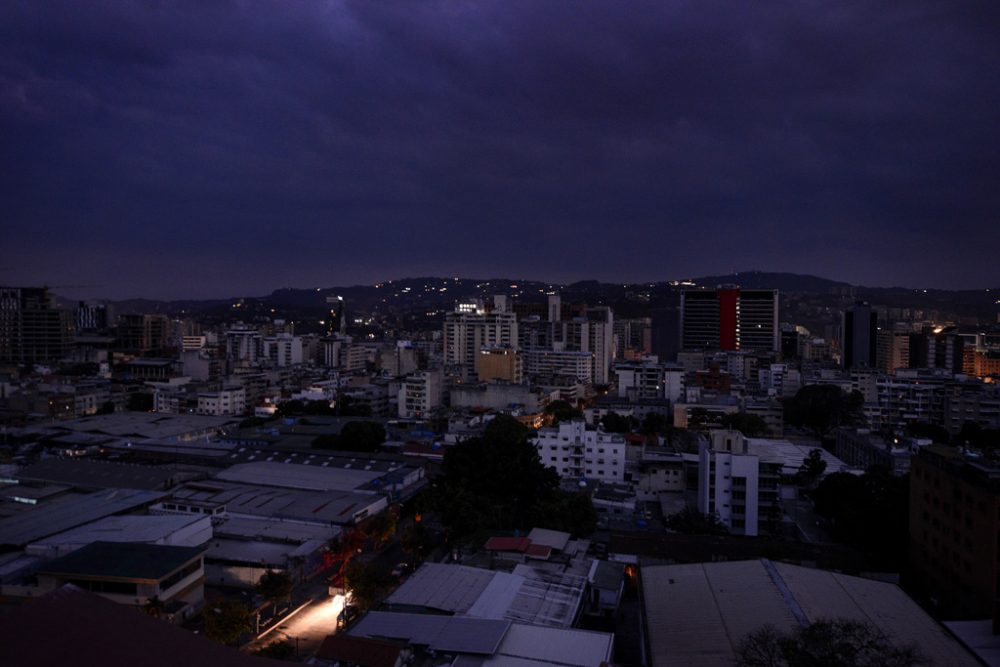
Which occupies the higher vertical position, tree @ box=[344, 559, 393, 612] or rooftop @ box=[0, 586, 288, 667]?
rooftop @ box=[0, 586, 288, 667]

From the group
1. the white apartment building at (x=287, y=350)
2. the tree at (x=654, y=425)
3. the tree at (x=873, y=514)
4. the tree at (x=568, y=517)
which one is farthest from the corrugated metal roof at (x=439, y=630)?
the white apartment building at (x=287, y=350)

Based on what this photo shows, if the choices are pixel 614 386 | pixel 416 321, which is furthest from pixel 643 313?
pixel 614 386

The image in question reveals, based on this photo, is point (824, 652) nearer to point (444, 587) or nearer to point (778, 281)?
point (444, 587)

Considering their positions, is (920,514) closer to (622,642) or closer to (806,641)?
(622,642)

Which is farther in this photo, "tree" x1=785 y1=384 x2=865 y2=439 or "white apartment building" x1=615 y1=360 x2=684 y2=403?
"white apartment building" x1=615 y1=360 x2=684 y2=403

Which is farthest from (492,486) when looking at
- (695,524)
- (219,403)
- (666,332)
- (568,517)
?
(666,332)

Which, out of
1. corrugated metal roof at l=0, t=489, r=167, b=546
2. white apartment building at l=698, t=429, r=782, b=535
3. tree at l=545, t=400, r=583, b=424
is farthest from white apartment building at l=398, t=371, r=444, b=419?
white apartment building at l=698, t=429, r=782, b=535

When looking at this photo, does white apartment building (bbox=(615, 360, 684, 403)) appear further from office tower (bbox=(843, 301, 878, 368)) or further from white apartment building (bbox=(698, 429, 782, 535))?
office tower (bbox=(843, 301, 878, 368))
